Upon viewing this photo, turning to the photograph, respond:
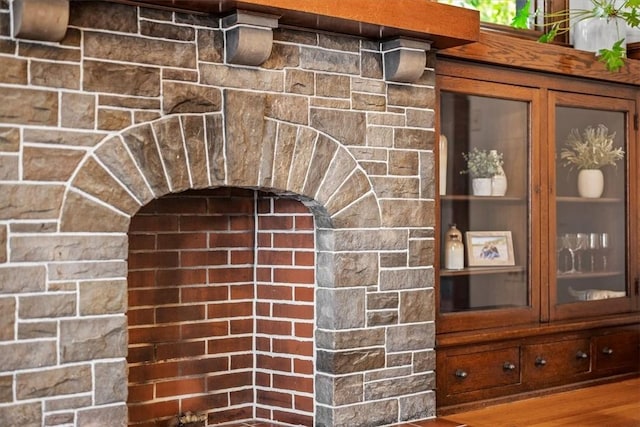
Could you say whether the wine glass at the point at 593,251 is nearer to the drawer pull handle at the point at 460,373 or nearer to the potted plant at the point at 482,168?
the potted plant at the point at 482,168

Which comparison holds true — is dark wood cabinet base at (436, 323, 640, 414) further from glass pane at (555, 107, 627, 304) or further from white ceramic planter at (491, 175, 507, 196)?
white ceramic planter at (491, 175, 507, 196)

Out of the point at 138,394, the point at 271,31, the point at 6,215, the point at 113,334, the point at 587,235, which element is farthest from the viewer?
the point at 587,235

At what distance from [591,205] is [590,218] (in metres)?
0.07

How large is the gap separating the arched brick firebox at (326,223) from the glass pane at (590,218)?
3.33ft

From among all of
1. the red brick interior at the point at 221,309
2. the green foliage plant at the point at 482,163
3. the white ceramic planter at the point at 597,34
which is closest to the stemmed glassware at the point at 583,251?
the green foliage plant at the point at 482,163

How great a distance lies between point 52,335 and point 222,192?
1077 millimetres

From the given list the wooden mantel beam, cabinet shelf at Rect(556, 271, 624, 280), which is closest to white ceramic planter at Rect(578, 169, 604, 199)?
cabinet shelf at Rect(556, 271, 624, 280)

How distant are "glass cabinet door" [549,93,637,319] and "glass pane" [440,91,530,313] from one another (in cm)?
20

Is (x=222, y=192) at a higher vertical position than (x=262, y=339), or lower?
higher

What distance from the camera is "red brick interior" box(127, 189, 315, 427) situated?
3.38 meters

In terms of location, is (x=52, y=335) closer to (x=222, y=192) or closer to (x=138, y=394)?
(x=138, y=394)

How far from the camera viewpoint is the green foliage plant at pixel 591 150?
436 cm

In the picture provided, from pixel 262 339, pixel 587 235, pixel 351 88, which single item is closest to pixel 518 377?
pixel 587 235

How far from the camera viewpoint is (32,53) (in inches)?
106
